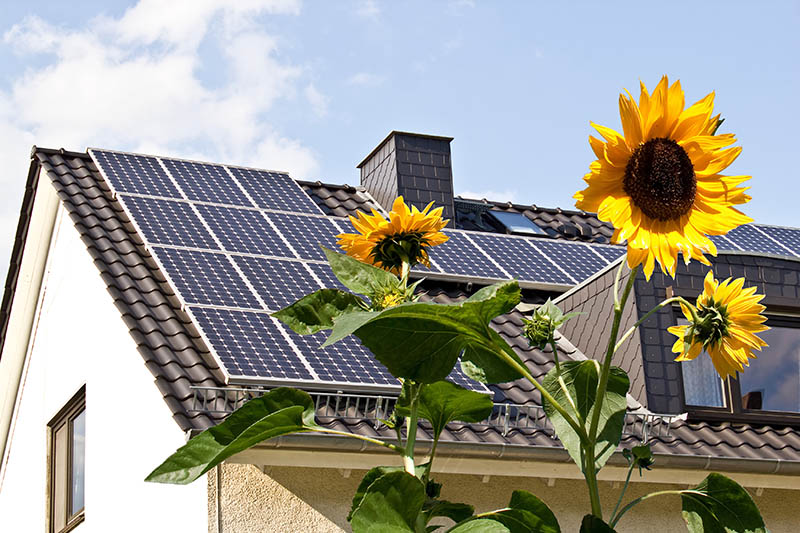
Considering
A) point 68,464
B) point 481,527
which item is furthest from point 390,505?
point 68,464

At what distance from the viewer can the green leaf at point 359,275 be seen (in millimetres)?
2396

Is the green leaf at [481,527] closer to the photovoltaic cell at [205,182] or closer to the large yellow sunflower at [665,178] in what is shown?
the large yellow sunflower at [665,178]

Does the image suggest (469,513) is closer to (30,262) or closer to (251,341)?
(251,341)

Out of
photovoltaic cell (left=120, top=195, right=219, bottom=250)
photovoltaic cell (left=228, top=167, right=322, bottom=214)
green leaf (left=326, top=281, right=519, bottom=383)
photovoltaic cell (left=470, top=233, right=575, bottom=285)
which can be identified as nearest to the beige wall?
photovoltaic cell (left=120, top=195, right=219, bottom=250)

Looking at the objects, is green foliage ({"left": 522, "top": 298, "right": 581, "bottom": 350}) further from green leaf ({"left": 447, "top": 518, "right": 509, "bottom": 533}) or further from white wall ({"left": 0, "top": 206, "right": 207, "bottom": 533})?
white wall ({"left": 0, "top": 206, "right": 207, "bottom": 533})

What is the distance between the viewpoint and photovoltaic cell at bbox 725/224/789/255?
1401 centimetres

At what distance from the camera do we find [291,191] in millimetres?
12828

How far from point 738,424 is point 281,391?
8.67 m

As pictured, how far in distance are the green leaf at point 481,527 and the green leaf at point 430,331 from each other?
0.28 metres

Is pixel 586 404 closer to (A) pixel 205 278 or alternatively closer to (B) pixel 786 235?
(A) pixel 205 278

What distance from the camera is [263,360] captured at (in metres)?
8.02

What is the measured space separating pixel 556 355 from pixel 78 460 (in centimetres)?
965

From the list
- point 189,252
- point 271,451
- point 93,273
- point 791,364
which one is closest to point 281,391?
point 271,451

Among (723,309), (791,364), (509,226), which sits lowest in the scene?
(791,364)
